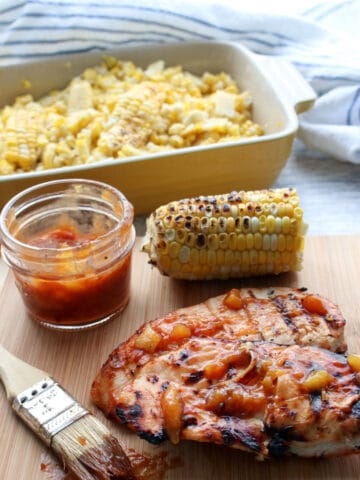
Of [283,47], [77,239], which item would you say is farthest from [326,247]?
[283,47]

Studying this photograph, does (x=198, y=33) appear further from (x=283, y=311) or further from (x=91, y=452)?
(x=91, y=452)

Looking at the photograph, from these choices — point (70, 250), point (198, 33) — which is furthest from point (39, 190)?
point (198, 33)

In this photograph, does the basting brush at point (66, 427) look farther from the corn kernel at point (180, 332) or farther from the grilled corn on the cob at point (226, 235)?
the grilled corn on the cob at point (226, 235)

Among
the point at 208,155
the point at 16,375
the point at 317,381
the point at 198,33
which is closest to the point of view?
the point at 317,381

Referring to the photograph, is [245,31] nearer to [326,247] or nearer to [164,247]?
[326,247]

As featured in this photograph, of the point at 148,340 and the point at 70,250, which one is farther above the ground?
the point at 70,250

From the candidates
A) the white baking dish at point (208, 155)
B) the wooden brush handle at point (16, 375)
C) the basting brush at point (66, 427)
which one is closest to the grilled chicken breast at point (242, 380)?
the basting brush at point (66, 427)
